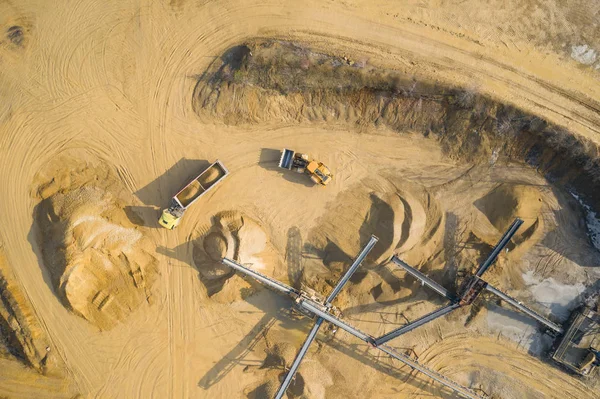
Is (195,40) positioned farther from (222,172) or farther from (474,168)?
(474,168)

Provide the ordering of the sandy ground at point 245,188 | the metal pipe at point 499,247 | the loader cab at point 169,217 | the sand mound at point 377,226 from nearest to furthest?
the metal pipe at point 499,247 → the loader cab at point 169,217 → the sandy ground at point 245,188 → the sand mound at point 377,226

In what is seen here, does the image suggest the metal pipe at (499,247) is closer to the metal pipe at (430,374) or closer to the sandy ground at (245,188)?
the sandy ground at (245,188)

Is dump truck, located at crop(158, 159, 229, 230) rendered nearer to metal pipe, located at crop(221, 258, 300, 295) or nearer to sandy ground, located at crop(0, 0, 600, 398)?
sandy ground, located at crop(0, 0, 600, 398)

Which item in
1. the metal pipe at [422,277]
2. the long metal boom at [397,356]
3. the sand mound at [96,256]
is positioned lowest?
the sand mound at [96,256]

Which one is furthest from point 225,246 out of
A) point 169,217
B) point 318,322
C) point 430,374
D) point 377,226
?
point 430,374

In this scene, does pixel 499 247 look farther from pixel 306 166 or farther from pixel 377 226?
pixel 306 166

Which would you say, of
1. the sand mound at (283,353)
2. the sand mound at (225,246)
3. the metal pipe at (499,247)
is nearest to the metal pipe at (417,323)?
the metal pipe at (499,247)
